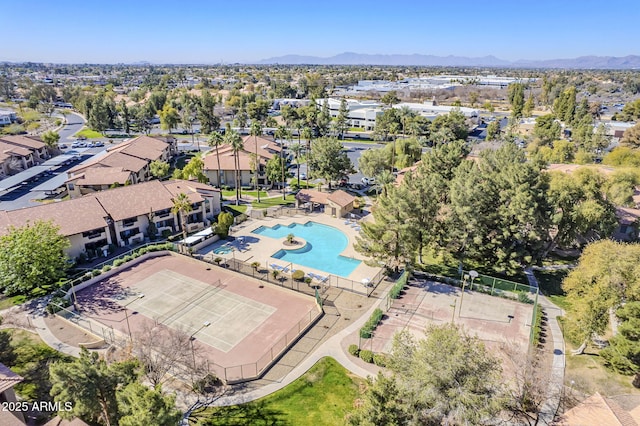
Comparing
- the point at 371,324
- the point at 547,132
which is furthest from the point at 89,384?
the point at 547,132

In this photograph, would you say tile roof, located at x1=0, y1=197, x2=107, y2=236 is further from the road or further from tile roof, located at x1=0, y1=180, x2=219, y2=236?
the road

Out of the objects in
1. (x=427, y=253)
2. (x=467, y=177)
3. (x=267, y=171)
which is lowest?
(x=427, y=253)

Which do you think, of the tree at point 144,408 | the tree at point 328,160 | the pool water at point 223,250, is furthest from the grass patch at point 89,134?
the tree at point 144,408

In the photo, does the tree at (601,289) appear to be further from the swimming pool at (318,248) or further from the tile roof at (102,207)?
the tile roof at (102,207)

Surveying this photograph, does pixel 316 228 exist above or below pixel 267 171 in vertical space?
below

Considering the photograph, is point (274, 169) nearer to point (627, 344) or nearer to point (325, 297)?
point (325, 297)

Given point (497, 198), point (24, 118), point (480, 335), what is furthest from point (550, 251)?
point (24, 118)

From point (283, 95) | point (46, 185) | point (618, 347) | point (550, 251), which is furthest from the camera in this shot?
point (283, 95)

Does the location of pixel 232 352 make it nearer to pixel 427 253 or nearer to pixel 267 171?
pixel 427 253
